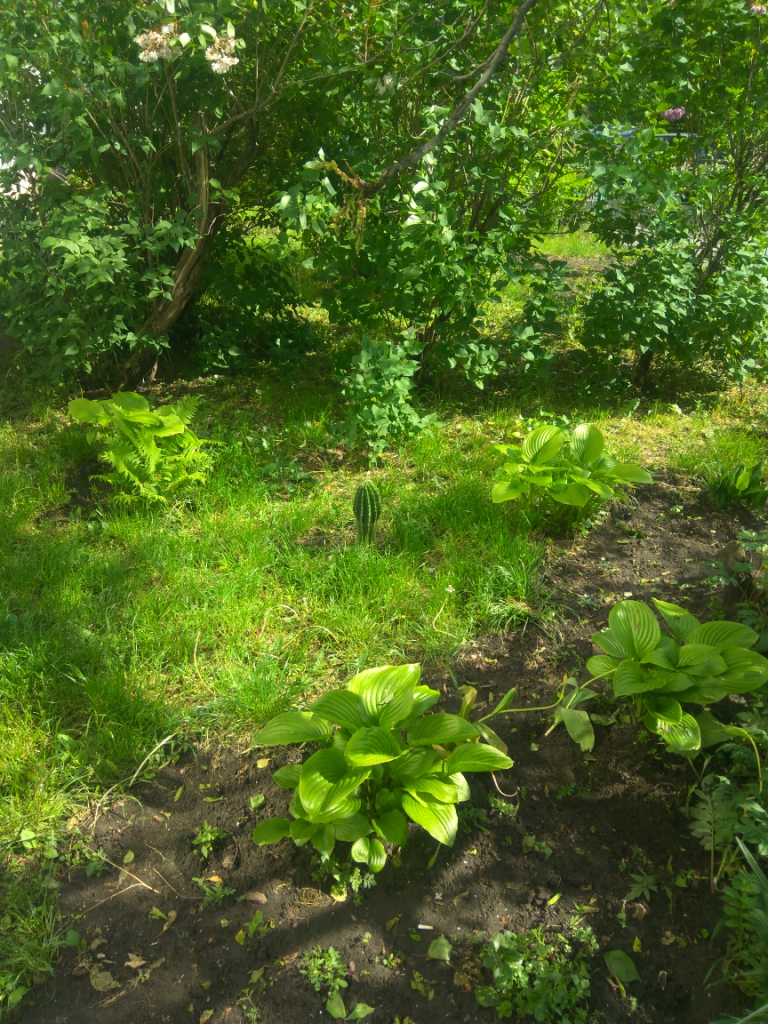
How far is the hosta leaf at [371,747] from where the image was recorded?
6.07ft

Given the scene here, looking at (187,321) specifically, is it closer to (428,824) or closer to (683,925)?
(428,824)

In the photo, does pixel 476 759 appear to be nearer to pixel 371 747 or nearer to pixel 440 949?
pixel 371 747

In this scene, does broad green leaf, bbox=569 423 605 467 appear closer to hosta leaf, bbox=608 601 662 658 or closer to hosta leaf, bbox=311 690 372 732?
hosta leaf, bbox=608 601 662 658

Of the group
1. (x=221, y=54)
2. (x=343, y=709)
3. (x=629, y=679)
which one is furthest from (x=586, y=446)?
(x=221, y=54)

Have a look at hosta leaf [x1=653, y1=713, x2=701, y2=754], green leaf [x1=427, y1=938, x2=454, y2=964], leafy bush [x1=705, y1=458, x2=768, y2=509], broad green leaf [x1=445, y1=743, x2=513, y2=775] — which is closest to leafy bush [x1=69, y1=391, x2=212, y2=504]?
broad green leaf [x1=445, y1=743, x2=513, y2=775]

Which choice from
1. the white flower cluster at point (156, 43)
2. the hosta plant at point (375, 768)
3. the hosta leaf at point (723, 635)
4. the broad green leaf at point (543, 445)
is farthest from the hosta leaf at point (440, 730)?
the white flower cluster at point (156, 43)

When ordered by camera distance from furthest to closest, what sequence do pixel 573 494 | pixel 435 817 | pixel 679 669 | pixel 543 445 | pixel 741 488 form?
1. pixel 741 488
2. pixel 543 445
3. pixel 573 494
4. pixel 679 669
5. pixel 435 817

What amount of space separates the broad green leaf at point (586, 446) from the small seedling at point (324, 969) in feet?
6.94

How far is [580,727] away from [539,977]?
2.16 ft

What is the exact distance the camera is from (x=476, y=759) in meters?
1.96

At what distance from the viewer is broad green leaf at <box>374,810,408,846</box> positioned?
1917mm

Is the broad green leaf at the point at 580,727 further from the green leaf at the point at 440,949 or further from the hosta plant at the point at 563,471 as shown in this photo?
the hosta plant at the point at 563,471

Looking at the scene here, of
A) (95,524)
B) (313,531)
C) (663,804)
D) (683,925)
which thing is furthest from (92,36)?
(683,925)

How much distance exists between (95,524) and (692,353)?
3499 mm
